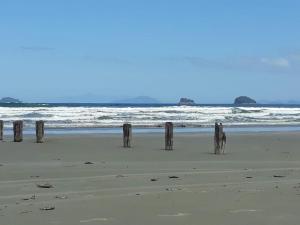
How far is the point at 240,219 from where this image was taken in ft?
19.0

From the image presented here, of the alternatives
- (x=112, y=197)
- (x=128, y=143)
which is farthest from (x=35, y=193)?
(x=128, y=143)

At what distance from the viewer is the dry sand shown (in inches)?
235

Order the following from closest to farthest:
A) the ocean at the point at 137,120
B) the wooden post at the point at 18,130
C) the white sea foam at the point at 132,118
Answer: the wooden post at the point at 18,130 < the ocean at the point at 137,120 < the white sea foam at the point at 132,118

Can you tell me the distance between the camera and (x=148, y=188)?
26.9ft

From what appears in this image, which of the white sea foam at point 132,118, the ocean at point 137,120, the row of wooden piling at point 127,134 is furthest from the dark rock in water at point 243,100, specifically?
the row of wooden piling at point 127,134

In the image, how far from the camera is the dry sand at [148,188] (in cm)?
596

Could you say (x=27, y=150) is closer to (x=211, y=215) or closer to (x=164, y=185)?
(x=164, y=185)

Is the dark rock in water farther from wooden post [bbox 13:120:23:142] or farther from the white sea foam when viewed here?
wooden post [bbox 13:120:23:142]

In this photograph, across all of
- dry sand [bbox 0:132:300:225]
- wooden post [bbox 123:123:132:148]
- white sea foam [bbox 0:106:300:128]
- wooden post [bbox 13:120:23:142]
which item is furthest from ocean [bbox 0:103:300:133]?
dry sand [bbox 0:132:300:225]

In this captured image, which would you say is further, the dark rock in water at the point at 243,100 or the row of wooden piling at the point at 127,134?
the dark rock in water at the point at 243,100

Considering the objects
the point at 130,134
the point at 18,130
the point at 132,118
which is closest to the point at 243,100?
the point at 132,118

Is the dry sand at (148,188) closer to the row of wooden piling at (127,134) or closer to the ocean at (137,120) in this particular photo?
the row of wooden piling at (127,134)

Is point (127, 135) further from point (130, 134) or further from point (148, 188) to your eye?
point (148, 188)

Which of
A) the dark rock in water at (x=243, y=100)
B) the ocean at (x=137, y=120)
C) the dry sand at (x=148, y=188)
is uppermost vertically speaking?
the dark rock in water at (x=243, y=100)
